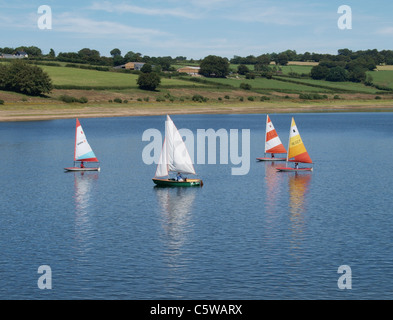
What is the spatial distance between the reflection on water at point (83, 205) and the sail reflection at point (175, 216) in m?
6.40

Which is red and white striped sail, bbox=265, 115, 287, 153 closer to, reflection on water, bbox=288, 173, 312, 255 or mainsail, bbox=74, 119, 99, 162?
reflection on water, bbox=288, 173, 312, 255

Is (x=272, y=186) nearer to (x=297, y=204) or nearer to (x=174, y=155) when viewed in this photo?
(x=297, y=204)

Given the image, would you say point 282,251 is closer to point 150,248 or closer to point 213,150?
point 150,248

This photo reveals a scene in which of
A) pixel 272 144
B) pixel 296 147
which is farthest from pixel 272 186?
pixel 272 144

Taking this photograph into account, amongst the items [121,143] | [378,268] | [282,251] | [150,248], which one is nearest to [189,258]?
[150,248]

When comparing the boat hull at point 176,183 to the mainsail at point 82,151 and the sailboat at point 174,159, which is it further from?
the mainsail at point 82,151

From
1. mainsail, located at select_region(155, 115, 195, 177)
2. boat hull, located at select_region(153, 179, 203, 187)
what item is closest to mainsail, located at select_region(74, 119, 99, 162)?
mainsail, located at select_region(155, 115, 195, 177)

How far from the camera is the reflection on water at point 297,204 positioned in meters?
49.1

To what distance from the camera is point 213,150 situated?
4407 inches

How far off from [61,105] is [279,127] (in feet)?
233

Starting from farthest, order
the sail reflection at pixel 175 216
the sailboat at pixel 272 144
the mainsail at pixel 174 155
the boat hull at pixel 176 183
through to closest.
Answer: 1. the sailboat at pixel 272 144
2. the mainsail at pixel 174 155
3. the boat hull at pixel 176 183
4. the sail reflection at pixel 175 216

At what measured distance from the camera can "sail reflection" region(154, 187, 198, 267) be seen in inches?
1802

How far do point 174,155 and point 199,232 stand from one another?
886 inches

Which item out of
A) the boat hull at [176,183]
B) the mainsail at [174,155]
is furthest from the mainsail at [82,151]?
the boat hull at [176,183]
